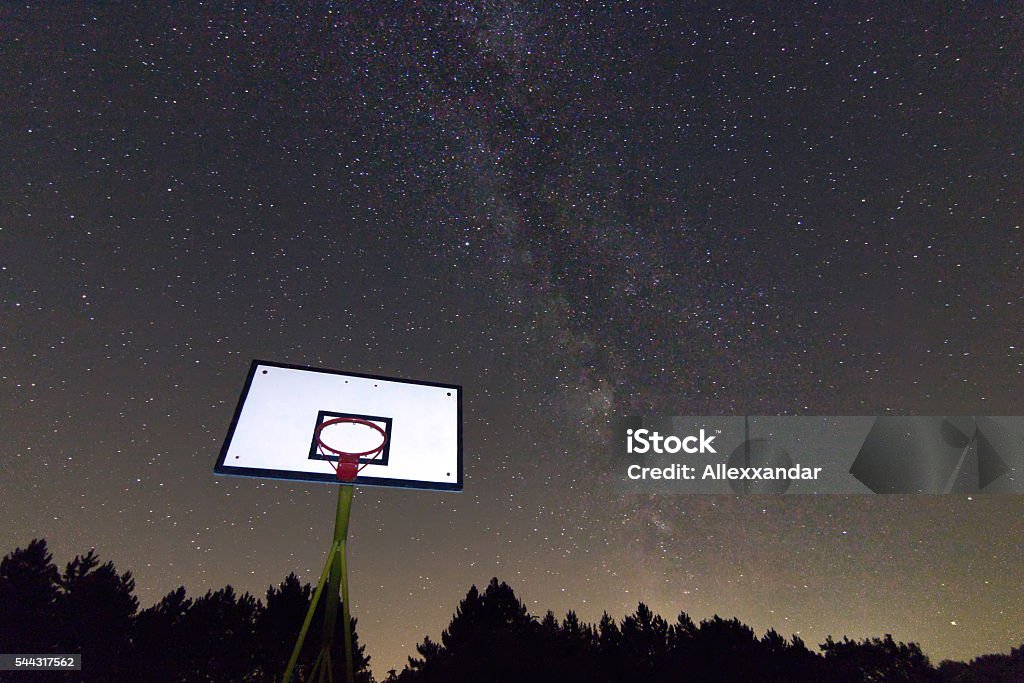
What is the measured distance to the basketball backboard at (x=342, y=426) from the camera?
538 centimetres

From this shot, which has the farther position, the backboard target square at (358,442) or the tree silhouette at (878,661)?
the tree silhouette at (878,661)

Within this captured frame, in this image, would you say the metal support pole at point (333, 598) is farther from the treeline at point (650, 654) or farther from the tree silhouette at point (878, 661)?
the tree silhouette at point (878, 661)

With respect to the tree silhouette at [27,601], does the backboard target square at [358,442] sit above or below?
below

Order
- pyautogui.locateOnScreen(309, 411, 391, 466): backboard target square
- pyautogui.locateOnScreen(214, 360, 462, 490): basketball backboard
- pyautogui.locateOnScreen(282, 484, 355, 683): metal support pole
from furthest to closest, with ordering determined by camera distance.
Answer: pyautogui.locateOnScreen(309, 411, 391, 466): backboard target square → pyautogui.locateOnScreen(214, 360, 462, 490): basketball backboard → pyautogui.locateOnScreen(282, 484, 355, 683): metal support pole

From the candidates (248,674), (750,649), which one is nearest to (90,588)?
(248,674)

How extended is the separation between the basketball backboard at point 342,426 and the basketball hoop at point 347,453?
0.03m

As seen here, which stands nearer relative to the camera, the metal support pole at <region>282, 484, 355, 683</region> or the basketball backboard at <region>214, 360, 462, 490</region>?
the metal support pole at <region>282, 484, 355, 683</region>

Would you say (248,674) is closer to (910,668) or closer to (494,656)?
(494,656)

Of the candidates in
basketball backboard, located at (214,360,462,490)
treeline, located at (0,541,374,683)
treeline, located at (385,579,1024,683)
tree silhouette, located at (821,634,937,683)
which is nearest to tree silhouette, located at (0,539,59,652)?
treeline, located at (0,541,374,683)

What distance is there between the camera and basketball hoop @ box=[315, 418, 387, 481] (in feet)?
17.7

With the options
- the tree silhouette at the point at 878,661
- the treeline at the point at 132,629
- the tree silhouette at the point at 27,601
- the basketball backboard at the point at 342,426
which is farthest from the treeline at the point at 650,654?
the basketball backboard at the point at 342,426

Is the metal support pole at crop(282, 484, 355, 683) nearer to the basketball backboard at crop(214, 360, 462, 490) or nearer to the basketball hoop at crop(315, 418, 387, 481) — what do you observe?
the basketball hoop at crop(315, 418, 387, 481)

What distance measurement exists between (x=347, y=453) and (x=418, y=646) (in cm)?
2598

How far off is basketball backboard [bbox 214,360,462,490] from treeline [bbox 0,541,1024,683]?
18043mm
